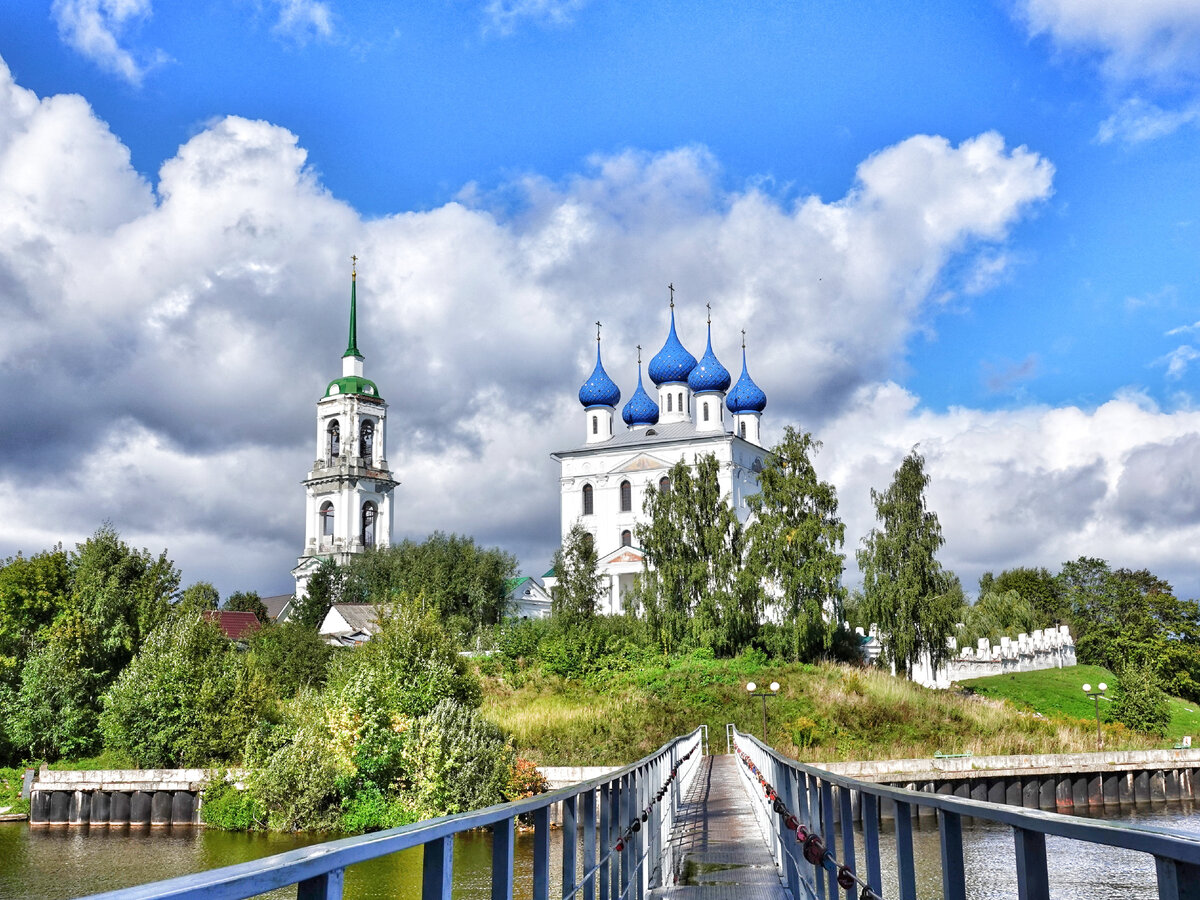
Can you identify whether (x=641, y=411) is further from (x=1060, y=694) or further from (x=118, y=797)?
(x=118, y=797)

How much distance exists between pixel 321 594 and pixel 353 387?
20302 mm

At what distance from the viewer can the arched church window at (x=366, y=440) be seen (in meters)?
88.9

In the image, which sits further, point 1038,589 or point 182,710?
point 1038,589

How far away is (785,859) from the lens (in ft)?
30.8

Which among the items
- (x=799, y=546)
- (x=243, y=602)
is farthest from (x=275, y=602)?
(x=799, y=546)

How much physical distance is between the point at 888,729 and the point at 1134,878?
16.9m

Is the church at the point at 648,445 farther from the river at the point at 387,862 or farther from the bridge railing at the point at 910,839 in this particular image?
the bridge railing at the point at 910,839

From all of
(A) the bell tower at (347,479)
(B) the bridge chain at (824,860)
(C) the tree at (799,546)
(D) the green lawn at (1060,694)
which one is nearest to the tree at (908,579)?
(C) the tree at (799,546)

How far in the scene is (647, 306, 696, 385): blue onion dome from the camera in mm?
77625

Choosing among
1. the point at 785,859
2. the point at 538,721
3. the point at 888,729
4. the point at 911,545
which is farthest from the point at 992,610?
the point at 785,859

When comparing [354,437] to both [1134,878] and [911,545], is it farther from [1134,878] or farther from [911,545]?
[1134,878]

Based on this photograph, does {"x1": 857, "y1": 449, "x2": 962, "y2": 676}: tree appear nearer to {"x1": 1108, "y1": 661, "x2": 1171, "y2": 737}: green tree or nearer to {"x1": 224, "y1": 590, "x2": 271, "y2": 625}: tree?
{"x1": 1108, "y1": 661, "x2": 1171, "y2": 737}: green tree

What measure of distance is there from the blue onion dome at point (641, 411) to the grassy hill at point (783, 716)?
36.2 m

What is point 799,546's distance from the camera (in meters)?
45.9
